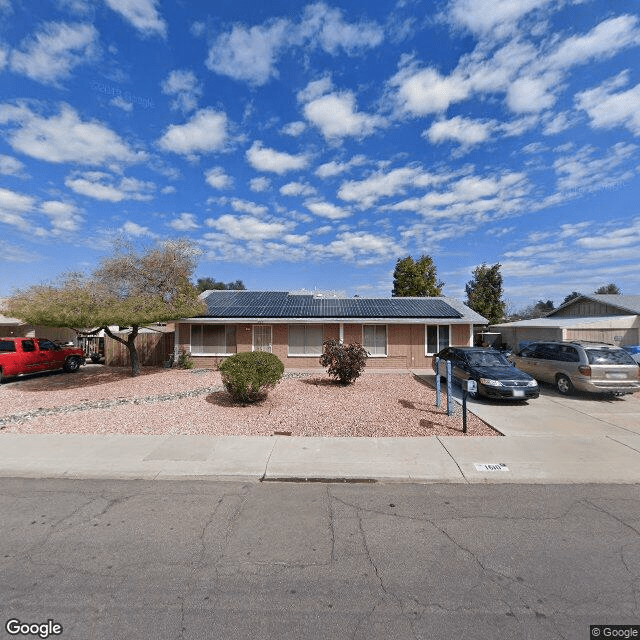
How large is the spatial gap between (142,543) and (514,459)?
223 inches

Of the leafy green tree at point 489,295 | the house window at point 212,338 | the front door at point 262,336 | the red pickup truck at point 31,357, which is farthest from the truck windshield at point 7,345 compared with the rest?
the leafy green tree at point 489,295

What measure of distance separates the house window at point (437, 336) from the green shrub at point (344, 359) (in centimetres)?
748

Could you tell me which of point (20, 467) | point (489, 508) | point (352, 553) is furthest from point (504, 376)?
point (20, 467)

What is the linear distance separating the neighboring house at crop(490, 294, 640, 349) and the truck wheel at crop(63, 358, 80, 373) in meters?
26.5

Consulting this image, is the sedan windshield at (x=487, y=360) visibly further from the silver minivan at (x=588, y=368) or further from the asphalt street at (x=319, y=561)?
the asphalt street at (x=319, y=561)

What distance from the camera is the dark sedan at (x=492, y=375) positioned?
403 inches

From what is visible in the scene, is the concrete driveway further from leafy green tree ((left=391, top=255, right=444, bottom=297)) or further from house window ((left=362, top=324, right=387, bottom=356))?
leafy green tree ((left=391, top=255, right=444, bottom=297))

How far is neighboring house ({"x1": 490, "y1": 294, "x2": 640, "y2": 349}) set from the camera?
22344 mm

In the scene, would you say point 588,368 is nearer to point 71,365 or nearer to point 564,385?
point 564,385

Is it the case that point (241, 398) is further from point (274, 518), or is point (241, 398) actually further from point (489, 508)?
point (489, 508)

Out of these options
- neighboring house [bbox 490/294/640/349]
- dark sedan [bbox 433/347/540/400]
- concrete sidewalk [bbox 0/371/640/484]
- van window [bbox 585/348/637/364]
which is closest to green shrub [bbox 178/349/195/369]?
concrete sidewalk [bbox 0/371/640/484]

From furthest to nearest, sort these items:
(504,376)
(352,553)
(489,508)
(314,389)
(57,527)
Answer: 1. (314,389)
2. (504,376)
3. (489,508)
4. (57,527)
5. (352,553)

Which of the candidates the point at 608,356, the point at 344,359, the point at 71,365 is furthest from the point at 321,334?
the point at 71,365

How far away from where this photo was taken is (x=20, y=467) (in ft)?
19.1
